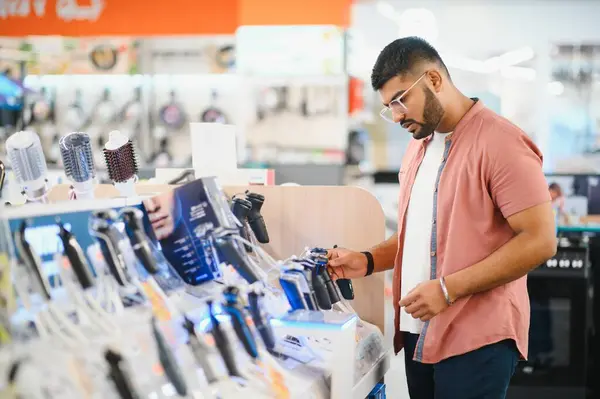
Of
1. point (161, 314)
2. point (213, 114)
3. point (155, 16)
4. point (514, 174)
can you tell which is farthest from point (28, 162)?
point (155, 16)

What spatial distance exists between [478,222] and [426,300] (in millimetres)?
271

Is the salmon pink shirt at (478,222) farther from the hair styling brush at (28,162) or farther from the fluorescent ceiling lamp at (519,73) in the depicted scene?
the fluorescent ceiling lamp at (519,73)

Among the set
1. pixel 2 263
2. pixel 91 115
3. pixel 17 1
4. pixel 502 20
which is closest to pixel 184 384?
pixel 2 263

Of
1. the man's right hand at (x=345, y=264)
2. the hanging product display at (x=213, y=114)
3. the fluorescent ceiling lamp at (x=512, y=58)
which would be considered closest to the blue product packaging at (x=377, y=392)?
the man's right hand at (x=345, y=264)

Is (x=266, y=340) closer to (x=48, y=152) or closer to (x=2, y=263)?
(x=2, y=263)

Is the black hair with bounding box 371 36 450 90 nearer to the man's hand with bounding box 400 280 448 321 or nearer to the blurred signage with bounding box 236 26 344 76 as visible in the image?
the man's hand with bounding box 400 280 448 321

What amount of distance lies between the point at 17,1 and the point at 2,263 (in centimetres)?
608

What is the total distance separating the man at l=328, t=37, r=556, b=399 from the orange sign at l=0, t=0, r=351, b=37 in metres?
3.88

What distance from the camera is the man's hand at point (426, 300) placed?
1.95 meters

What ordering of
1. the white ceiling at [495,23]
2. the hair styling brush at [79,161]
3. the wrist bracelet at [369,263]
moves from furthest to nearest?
the white ceiling at [495,23] < the wrist bracelet at [369,263] < the hair styling brush at [79,161]

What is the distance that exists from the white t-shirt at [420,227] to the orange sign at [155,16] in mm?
3836

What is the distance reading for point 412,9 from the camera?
7344 mm

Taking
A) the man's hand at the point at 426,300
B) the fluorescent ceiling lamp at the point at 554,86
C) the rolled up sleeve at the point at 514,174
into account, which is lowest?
the man's hand at the point at 426,300

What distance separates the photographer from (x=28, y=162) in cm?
177
